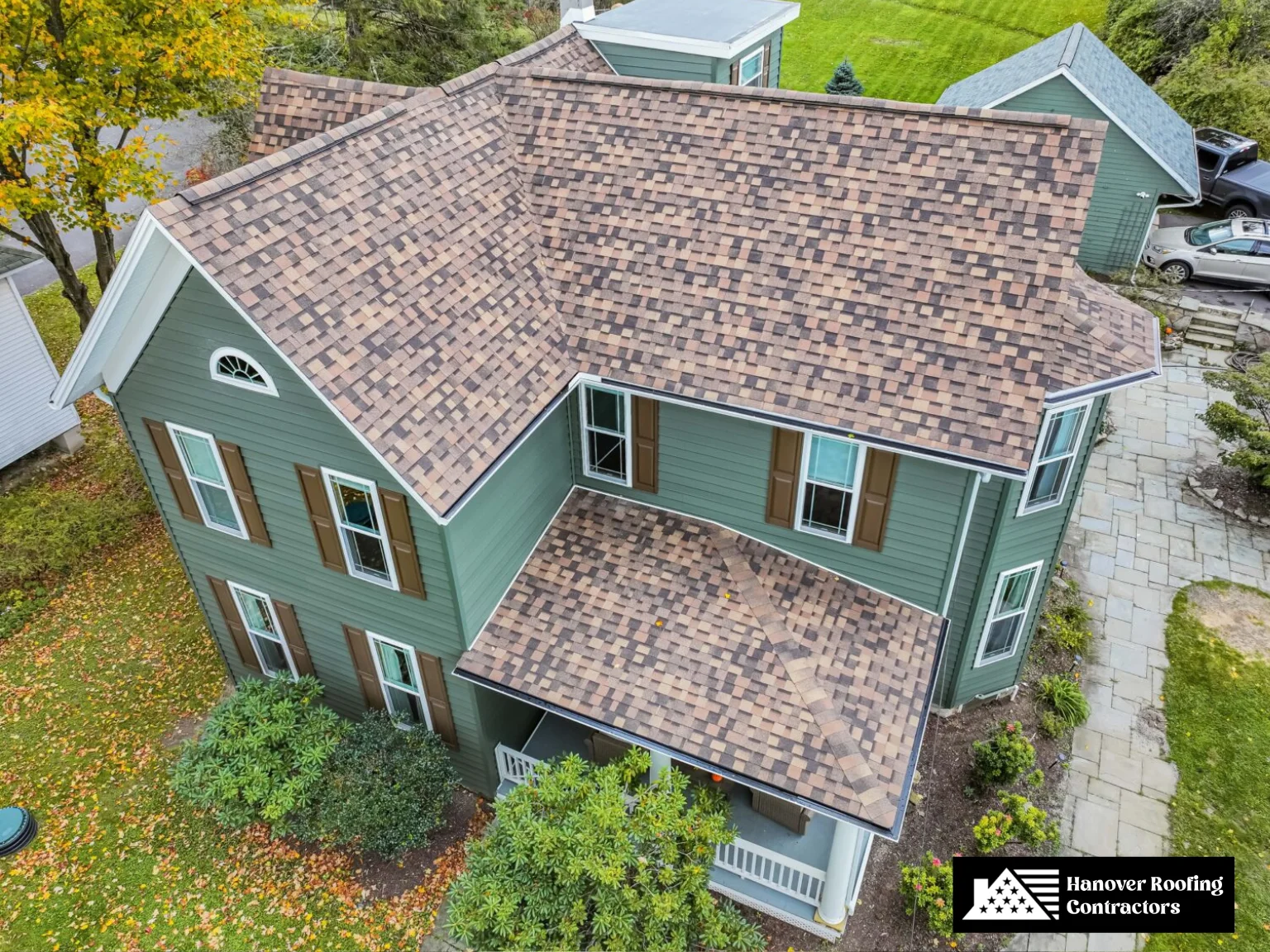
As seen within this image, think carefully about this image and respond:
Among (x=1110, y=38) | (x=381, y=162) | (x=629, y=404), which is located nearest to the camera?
(x=381, y=162)

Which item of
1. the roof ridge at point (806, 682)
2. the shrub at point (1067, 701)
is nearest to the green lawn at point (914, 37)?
the shrub at point (1067, 701)

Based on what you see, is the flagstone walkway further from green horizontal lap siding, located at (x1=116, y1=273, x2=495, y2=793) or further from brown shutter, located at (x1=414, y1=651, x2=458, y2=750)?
green horizontal lap siding, located at (x1=116, y1=273, x2=495, y2=793)

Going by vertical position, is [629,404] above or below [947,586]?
above

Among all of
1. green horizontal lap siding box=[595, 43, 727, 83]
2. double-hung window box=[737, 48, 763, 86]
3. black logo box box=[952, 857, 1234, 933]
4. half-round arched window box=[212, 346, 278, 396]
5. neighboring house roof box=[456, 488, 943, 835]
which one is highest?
green horizontal lap siding box=[595, 43, 727, 83]

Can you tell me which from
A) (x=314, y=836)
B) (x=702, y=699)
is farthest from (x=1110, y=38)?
(x=314, y=836)

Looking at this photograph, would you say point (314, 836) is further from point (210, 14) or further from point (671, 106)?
point (210, 14)

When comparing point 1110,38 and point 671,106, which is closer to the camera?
point 671,106

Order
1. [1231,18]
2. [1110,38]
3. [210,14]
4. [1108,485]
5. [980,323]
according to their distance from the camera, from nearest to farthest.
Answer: [980,323] → [210,14] → [1108,485] → [1231,18] → [1110,38]

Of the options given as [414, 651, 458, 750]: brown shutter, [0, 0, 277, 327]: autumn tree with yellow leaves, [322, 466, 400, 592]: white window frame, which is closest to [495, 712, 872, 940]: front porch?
[414, 651, 458, 750]: brown shutter
